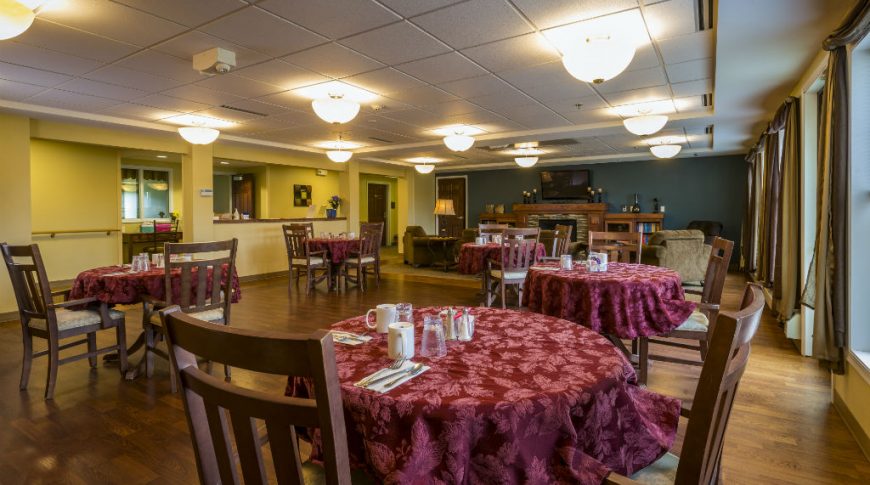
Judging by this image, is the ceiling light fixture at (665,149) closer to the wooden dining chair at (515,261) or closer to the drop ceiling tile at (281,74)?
the wooden dining chair at (515,261)

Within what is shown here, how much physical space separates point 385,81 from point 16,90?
12.1 ft

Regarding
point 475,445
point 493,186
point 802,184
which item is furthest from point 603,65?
point 493,186

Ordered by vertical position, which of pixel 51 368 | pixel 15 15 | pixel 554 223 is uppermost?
pixel 15 15

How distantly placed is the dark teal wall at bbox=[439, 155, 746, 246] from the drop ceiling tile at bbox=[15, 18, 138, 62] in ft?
33.1

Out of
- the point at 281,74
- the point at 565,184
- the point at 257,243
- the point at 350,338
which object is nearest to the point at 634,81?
the point at 281,74

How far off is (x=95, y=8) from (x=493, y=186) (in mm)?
10890

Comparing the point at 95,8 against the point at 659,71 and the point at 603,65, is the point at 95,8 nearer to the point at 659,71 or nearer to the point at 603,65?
the point at 603,65

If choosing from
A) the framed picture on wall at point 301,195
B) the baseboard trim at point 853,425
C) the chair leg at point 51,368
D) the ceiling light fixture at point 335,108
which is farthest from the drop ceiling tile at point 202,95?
the framed picture on wall at point 301,195

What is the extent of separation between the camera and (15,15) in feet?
7.71

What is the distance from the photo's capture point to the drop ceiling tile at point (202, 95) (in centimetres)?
460

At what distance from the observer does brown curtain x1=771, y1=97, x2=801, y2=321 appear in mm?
3990

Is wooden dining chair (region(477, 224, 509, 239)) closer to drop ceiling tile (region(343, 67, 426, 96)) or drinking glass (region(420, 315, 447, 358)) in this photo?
drop ceiling tile (region(343, 67, 426, 96))

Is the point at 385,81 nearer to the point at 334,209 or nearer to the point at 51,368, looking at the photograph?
the point at 51,368

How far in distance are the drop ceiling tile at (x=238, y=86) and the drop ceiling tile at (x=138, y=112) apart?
55.5 inches
